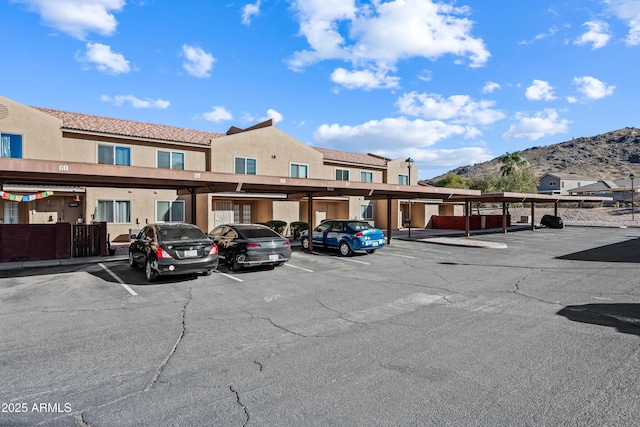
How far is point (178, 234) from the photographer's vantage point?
9.75 m

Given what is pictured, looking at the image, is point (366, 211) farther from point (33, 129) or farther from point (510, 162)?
point (510, 162)

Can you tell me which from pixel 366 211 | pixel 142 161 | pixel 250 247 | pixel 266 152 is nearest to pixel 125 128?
pixel 142 161

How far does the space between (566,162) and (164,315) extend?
443 feet

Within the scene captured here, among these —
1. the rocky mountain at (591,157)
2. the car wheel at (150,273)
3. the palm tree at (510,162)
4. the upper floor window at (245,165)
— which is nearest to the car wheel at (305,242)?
the upper floor window at (245,165)

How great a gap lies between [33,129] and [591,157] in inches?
5469

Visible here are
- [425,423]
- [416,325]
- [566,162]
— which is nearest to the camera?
[425,423]

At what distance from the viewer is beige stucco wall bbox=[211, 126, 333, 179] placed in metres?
21.4

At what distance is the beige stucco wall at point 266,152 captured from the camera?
21.4 m

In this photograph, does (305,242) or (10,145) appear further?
(305,242)

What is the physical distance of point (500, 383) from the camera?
3.98 metres

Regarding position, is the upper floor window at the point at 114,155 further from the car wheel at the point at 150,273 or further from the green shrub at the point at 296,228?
the car wheel at the point at 150,273

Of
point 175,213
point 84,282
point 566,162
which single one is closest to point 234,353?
point 84,282

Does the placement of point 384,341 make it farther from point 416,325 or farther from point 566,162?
point 566,162

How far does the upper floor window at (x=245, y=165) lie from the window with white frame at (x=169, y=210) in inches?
155
